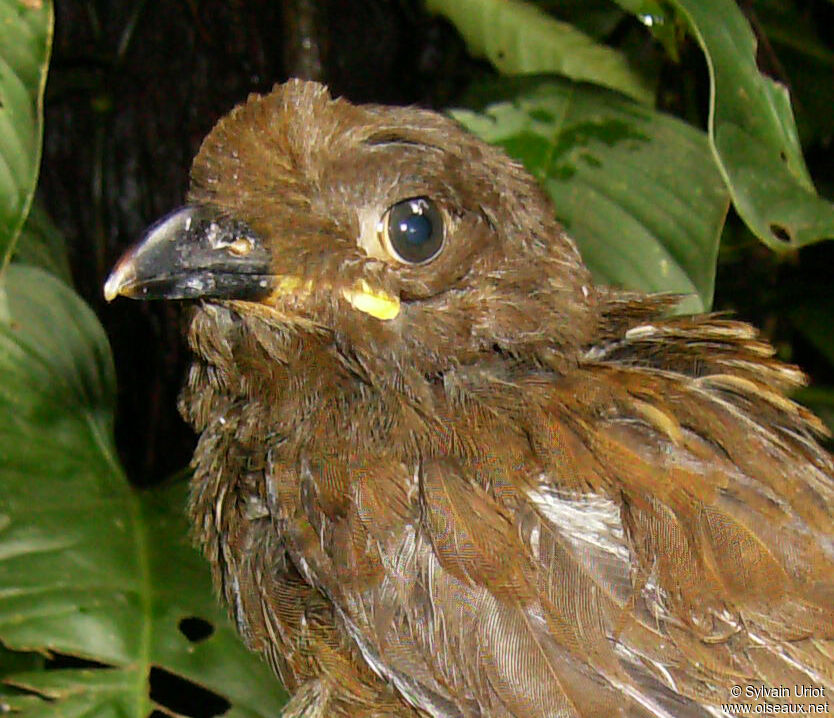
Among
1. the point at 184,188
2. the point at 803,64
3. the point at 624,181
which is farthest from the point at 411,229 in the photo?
the point at 803,64

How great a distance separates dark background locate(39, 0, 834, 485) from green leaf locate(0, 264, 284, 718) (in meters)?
1.12

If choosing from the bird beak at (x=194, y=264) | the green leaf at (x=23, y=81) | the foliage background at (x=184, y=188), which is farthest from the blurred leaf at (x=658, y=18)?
the green leaf at (x=23, y=81)

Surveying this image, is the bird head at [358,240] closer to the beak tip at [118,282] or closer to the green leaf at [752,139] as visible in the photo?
the beak tip at [118,282]

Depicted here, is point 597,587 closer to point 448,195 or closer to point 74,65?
point 448,195

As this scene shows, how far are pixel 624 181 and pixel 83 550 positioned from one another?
1.35m

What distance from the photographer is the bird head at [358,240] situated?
1.57 m

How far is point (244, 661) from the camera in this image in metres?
1.80

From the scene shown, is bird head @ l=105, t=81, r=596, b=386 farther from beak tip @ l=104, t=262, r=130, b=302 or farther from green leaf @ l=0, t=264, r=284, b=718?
green leaf @ l=0, t=264, r=284, b=718

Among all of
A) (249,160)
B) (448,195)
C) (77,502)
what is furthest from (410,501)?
(77,502)

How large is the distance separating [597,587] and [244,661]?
0.68 m

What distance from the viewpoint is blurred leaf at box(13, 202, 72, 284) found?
2.43 m

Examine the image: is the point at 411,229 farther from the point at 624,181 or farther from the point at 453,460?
the point at 624,181

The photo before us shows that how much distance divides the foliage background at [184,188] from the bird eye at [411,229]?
540mm

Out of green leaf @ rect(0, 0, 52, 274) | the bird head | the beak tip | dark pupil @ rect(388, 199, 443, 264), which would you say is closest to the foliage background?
green leaf @ rect(0, 0, 52, 274)
